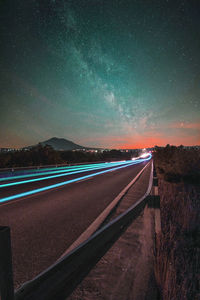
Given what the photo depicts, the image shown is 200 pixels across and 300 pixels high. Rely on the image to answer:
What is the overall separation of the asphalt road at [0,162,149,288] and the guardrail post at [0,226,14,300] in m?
1.50

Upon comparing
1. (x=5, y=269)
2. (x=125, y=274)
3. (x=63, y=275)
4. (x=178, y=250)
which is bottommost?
(x=178, y=250)

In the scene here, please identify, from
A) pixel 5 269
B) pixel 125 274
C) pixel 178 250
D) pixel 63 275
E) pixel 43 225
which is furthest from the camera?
pixel 43 225

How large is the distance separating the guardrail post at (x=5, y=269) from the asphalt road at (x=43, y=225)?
1.50 m

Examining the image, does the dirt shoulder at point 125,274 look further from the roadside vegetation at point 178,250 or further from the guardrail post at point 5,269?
the guardrail post at point 5,269

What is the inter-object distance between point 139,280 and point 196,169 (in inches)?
472

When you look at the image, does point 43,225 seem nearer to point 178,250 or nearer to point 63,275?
point 63,275

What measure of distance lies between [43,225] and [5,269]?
327cm

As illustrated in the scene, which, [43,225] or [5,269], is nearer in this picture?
[5,269]

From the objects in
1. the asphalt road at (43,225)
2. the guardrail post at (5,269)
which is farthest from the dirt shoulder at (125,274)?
the guardrail post at (5,269)

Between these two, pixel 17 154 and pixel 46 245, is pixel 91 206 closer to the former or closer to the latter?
pixel 46 245

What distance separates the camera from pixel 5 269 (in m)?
0.99

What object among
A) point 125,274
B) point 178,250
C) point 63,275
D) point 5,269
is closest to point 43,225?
point 125,274

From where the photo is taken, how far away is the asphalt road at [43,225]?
2564mm

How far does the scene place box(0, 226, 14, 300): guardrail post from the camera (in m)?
0.96
